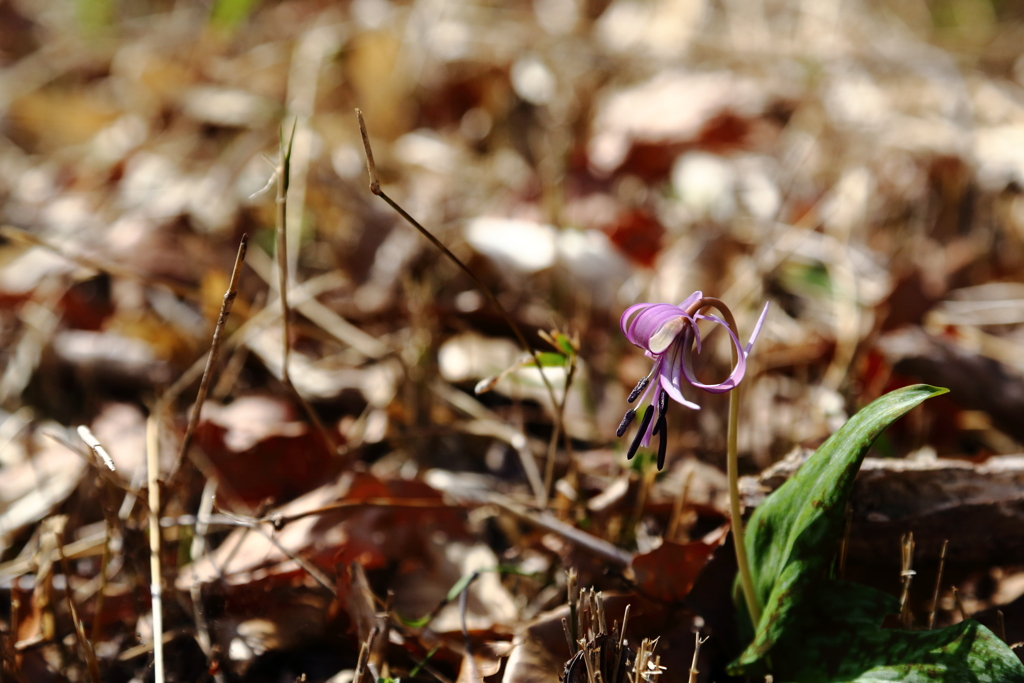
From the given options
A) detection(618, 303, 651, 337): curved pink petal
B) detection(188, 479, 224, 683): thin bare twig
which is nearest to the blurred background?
detection(188, 479, 224, 683): thin bare twig

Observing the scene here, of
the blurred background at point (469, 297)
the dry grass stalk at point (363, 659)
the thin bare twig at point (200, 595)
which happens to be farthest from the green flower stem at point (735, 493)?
the thin bare twig at point (200, 595)

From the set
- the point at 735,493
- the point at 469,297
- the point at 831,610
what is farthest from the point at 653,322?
the point at 469,297

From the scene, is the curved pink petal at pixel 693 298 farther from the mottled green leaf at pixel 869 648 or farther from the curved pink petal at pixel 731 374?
the mottled green leaf at pixel 869 648

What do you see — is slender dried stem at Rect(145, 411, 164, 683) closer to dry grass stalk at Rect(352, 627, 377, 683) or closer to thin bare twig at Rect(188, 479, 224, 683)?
thin bare twig at Rect(188, 479, 224, 683)

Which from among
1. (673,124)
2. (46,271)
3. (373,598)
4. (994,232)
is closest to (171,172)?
(46,271)

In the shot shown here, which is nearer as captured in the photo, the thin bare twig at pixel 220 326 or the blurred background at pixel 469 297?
the thin bare twig at pixel 220 326

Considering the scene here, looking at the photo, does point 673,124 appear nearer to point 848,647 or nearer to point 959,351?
point 959,351

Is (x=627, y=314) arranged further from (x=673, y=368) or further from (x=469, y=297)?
(x=469, y=297)
